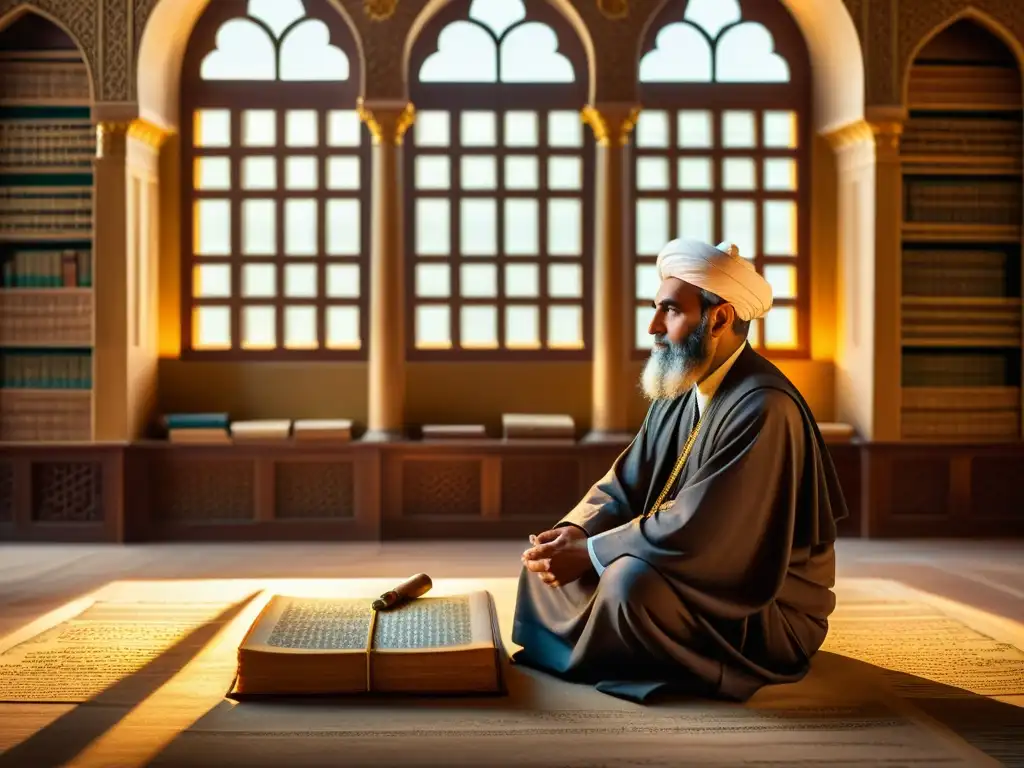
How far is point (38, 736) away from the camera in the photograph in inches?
115

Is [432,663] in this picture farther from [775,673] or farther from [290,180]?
[290,180]

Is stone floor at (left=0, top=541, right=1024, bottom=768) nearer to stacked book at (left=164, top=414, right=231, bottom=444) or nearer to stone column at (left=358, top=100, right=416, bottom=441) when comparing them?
stacked book at (left=164, top=414, right=231, bottom=444)

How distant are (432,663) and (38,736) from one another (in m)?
1.01

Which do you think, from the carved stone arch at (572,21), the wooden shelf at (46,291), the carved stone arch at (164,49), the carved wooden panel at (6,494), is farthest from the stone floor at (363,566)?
the carved stone arch at (572,21)

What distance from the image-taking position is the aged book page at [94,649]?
11.1 feet

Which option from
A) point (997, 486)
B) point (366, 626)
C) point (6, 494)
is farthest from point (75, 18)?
point (997, 486)

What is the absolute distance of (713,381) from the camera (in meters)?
3.46

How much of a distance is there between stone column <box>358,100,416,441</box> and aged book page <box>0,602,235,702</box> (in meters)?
2.11

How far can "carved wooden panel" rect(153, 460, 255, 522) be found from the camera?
643 centimetres

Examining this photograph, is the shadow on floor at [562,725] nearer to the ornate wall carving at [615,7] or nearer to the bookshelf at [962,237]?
the bookshelf at [962,237]

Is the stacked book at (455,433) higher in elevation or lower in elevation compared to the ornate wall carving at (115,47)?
lower

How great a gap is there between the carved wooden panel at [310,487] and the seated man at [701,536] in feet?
9.87

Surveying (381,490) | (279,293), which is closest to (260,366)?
(279,293)

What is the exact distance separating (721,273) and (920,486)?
3.73 metres
